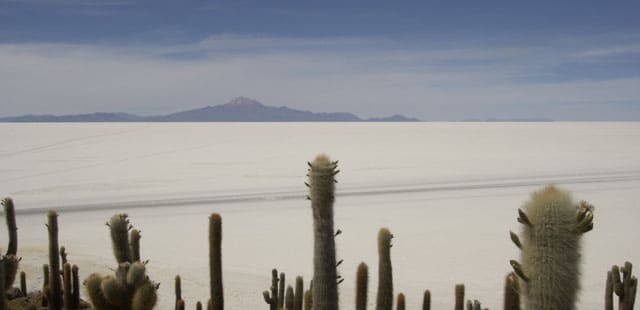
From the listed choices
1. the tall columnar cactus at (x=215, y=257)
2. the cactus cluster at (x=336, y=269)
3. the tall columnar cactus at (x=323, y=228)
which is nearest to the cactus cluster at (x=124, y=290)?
the cactus cluster at (x=336, y=269)

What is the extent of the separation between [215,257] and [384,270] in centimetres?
192

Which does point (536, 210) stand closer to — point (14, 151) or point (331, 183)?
point (331, 183)

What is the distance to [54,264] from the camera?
859 cm

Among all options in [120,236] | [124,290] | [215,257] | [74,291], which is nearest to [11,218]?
[74,291]

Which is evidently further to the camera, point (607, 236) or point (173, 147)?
point (173, 147)

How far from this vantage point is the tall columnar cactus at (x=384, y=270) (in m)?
6.71

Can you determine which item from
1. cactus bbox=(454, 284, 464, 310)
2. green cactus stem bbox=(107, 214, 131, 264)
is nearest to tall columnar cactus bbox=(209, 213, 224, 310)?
green cactus stem bbox=(107, 214, 131, 264)

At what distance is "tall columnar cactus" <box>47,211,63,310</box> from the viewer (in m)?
8.41

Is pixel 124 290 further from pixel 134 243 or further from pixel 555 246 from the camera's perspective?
pixel 134 243

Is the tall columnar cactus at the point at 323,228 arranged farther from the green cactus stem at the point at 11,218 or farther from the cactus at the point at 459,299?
the green cactus stem at the point at 11,218

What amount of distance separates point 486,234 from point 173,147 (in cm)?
4504

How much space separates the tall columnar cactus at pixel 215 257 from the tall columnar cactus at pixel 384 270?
1.81 meters

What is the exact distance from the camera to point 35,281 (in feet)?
43.2

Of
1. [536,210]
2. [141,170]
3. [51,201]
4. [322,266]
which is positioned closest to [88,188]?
[51,201]
